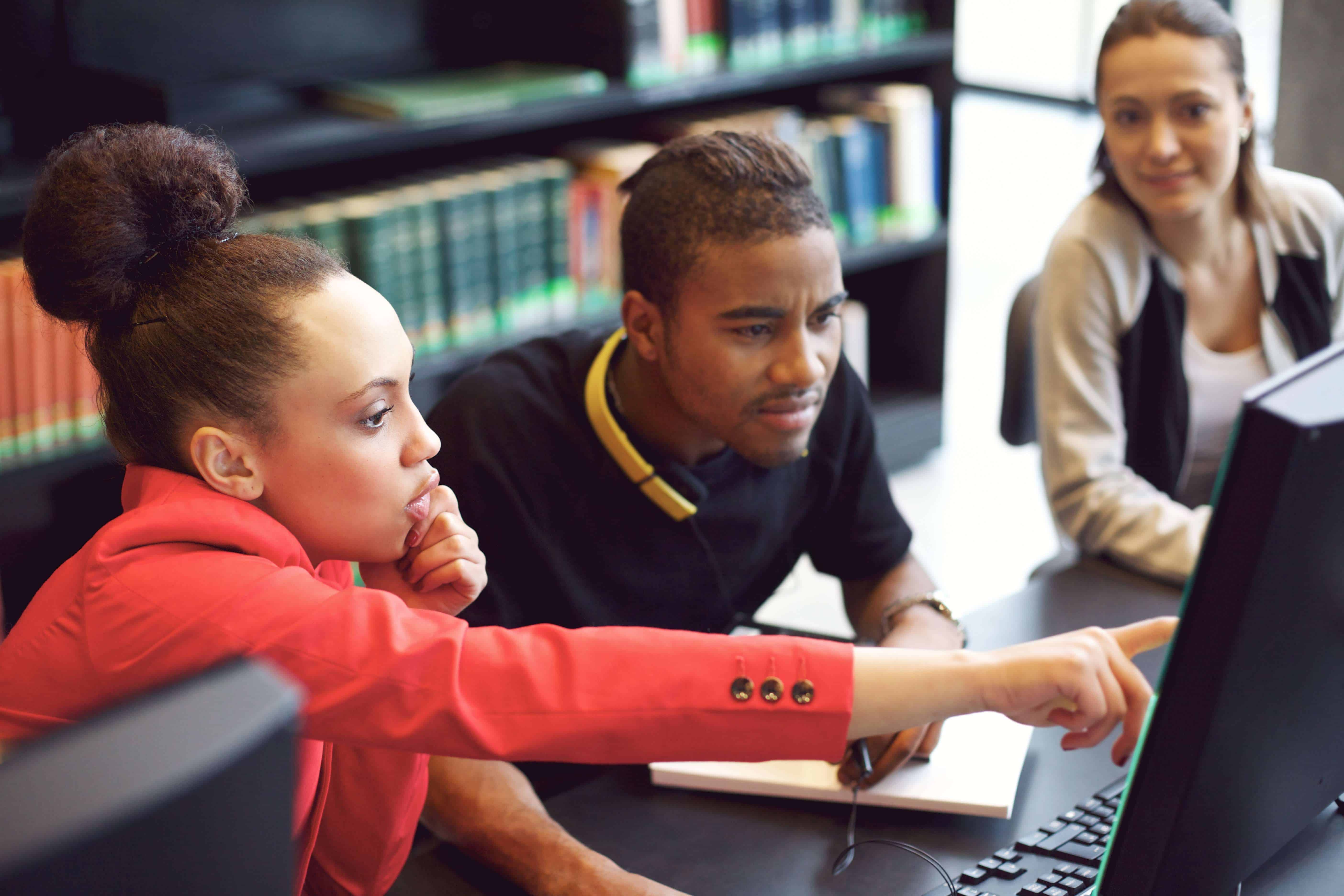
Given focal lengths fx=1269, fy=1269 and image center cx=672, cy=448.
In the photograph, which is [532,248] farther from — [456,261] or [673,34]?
[673,34]

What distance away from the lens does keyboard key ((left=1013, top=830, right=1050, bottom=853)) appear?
39.9 inches

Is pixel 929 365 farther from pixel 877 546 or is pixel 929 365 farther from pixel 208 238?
pixel 208 238

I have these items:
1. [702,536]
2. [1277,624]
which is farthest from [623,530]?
[1277,624]

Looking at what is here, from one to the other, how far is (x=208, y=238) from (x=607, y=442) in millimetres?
554

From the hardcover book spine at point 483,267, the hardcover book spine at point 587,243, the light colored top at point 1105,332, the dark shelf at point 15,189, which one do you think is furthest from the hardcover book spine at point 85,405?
the light colored top at point 1105,332

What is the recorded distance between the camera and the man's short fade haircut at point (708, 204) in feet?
4.24

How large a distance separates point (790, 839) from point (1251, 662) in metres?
0.49

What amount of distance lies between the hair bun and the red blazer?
16 centimetres

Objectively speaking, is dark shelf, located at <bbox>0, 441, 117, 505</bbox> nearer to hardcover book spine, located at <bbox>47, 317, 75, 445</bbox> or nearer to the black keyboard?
hardcover book spine, located at <bbox>47, 317, 75, 445</bbox>

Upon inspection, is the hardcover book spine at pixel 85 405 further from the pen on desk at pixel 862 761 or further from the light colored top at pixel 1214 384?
the light colored top at pixel 1214 384

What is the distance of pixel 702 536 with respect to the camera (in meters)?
1.43

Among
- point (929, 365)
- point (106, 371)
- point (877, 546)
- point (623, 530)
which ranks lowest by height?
point (929, 365)

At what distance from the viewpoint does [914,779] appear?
111cm

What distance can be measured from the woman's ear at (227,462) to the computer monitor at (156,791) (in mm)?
497
